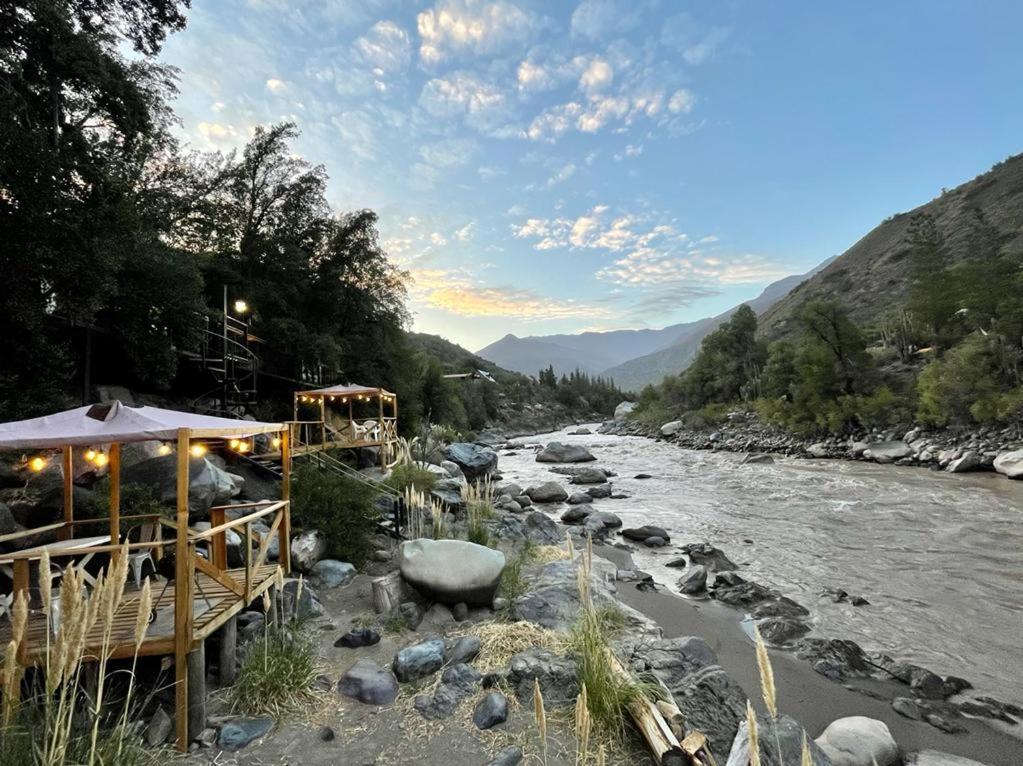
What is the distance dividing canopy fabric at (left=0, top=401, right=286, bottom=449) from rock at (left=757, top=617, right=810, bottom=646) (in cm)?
680

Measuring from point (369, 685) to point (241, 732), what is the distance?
1065 millimetres

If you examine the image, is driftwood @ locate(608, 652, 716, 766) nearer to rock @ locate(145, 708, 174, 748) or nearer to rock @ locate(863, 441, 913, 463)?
rock @ locate(145, 708, 174, 748)

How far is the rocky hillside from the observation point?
50.0 metres

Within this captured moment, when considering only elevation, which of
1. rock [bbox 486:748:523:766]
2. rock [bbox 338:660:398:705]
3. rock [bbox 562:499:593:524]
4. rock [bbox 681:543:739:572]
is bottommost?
rock [bbox 562:499:593:524]

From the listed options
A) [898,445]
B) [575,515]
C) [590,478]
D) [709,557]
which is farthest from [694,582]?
[898,445]

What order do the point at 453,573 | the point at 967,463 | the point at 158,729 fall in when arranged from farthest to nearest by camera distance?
the point at 967,463
the point at 453,573
the point at 158,729

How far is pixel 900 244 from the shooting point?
6750cm

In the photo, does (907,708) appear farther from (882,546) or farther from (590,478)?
(590,478)

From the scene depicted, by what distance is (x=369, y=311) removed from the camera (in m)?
23.0

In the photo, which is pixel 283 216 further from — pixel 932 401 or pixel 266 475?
pixel 932 401

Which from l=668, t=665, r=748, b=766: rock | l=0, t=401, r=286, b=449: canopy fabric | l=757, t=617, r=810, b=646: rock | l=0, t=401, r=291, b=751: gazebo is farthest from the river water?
l=0, t=401, r=286, b=449: canopy fabric

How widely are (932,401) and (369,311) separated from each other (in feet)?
84.7

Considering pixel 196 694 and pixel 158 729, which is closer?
pixel 158 729

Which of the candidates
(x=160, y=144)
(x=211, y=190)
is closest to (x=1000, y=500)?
(x=160, y=144)
